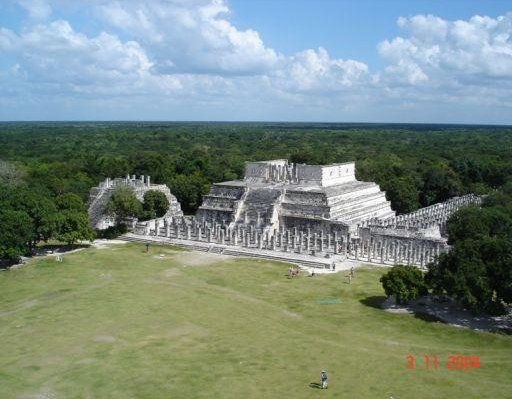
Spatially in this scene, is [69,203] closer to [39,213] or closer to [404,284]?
[39,213]

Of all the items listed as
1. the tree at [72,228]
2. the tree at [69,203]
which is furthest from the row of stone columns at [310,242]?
the tree at [72,228]

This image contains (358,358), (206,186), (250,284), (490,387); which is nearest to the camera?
(490,387)

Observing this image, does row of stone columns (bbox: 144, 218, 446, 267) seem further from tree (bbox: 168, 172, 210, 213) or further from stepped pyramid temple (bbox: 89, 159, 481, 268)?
tree (bbox: 168, 172, 210, 213)

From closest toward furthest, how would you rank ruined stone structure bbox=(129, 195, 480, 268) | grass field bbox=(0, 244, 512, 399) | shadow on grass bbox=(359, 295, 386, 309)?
grass field bbox=(0, 244, 512, 399) < shadow on grass bbox=(359, 295, 386, 309) < ruined stone structure bbox=(129, 195, 480, 268)

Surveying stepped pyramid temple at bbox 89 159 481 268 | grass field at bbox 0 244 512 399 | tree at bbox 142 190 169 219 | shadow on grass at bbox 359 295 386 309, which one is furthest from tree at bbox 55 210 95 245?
shadow on grass at bbox 359 295 386 309

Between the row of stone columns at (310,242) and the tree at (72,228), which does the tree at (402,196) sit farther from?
the tree at (72,228)

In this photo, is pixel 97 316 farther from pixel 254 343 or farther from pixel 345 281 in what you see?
pixel 345 281

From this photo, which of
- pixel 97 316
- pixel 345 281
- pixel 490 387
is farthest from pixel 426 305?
pixel 97 316
